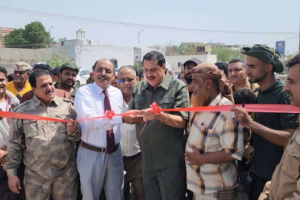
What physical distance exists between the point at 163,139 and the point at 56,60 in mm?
33434

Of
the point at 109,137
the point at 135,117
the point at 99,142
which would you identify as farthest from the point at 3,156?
the point at 135,117

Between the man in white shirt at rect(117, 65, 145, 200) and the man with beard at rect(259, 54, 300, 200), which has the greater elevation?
the man with beard at rect(259, 54, 300, 200)

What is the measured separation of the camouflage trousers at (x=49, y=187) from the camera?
3246 millimetres

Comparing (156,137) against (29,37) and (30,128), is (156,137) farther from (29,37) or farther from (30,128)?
(29,37)

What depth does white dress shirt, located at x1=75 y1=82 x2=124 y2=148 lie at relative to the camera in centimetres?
327

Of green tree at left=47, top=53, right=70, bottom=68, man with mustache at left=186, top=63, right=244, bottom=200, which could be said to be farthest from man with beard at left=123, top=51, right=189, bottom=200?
green tree at left=47, top=53, right=70, bottom=68

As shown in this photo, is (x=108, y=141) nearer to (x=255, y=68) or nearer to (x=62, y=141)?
(x=62, y=141)

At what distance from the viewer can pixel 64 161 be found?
3.34 meters

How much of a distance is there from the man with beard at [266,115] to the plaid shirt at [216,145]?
10.6 inches

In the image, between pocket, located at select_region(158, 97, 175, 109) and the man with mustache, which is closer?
the man with mustache

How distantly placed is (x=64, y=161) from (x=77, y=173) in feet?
0.95

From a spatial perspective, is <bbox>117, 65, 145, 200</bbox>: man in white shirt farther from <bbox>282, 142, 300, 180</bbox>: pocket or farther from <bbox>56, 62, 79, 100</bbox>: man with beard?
<bbox>282, 142, 300, 180</bbox>: pocket

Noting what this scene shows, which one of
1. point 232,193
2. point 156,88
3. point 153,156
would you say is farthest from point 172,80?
point 232,193

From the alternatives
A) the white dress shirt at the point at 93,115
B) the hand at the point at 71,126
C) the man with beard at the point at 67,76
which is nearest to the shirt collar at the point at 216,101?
the white dress shirt at the point at 93,115
